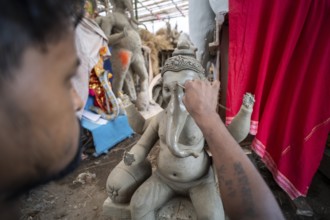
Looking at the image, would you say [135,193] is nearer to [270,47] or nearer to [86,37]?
[270,47]

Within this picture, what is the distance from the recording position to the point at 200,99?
0.65 metres

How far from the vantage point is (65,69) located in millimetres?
333

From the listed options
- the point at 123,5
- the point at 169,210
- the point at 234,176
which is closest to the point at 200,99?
the point at 234,176

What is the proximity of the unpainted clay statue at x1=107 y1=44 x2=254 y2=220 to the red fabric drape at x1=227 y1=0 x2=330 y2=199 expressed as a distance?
0.33 meters

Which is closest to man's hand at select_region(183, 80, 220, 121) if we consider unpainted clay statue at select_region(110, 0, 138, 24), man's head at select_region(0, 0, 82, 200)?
man's head at select_region(0, 0, 82, 200)

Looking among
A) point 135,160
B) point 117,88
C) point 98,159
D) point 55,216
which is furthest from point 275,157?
point 117,88

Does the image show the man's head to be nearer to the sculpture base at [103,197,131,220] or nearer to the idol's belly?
the idol's belly

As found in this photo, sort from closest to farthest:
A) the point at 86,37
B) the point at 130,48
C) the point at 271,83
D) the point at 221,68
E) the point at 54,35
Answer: the point at 54,35, the point at 271,83, the point at 221,68, the point at 86,37, the point at 130,48

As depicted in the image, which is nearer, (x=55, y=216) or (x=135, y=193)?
(x=135, y=193)

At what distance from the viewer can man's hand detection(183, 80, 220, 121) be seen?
0.64 metres

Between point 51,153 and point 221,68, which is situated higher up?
Answer: point 51,153

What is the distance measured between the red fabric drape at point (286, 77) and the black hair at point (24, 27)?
3.26 ft

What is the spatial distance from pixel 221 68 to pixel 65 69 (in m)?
1.16

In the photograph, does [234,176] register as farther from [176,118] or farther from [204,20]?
[204,20]
